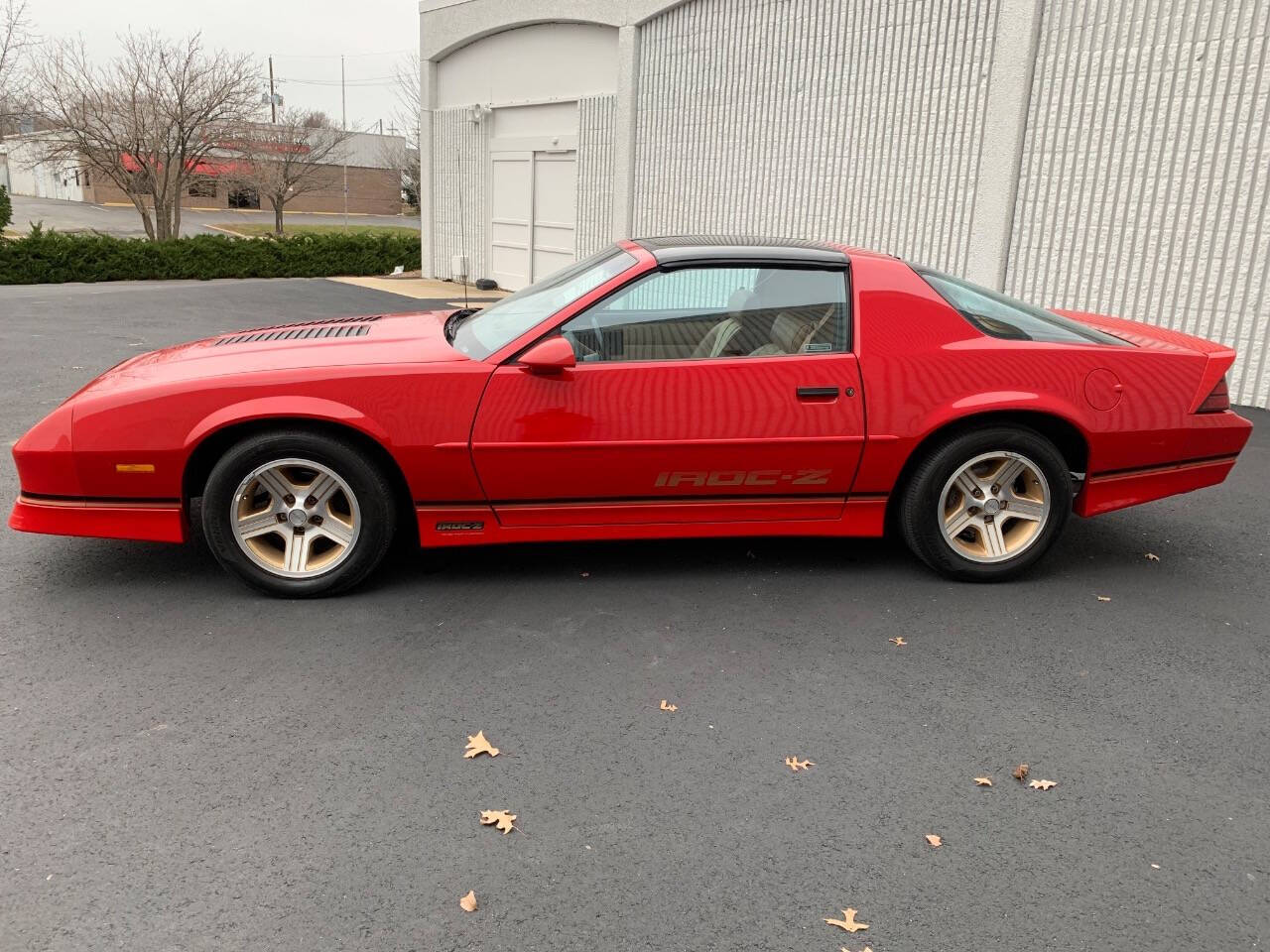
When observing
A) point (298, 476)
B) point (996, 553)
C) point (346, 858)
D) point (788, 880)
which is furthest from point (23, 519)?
point (996, 553)

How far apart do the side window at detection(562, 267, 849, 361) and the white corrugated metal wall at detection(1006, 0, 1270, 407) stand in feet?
19.0

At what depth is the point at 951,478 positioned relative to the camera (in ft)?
14.6

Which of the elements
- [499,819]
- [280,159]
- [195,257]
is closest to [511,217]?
[195,257]

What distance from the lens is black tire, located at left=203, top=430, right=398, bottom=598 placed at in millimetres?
4027

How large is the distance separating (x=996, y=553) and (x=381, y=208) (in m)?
68.4

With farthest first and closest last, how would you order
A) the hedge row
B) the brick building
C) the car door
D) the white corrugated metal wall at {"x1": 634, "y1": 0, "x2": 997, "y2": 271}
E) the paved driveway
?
the brick building
the paved driveway
the hedge row
the white corrugated metal wall at {"x1": 634, "y1": 0, "x2": 997, "y2": 271}
the car door

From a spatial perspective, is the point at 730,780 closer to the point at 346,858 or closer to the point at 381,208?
the point at 346,858

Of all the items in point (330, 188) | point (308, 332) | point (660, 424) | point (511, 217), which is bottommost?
point (660, 424)

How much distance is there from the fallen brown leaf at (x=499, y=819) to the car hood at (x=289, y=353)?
79.9 inches

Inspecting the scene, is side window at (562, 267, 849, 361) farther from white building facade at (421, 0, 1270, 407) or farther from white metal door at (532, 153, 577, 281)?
white metal door at (532, 153, 577, 281)

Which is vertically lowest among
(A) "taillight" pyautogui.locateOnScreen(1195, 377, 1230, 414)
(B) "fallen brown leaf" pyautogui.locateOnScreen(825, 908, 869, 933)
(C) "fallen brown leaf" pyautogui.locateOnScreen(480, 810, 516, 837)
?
(C) "fallen brown leaf" pyautogui.locateOnScreen(480, 810, 516, 837)

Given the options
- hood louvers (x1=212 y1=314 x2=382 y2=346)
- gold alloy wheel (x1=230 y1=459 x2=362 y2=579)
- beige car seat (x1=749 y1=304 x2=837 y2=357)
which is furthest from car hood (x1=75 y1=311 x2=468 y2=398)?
beige car seat (x1=749 y1=304 x2=837 y2=357)

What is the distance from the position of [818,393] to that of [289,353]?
89.5 inches

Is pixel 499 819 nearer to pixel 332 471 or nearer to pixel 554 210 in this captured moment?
pixel 332 471
